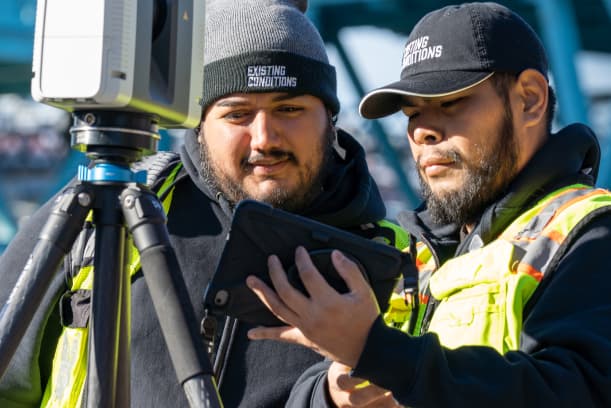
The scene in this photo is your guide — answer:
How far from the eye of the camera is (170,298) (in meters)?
1.60

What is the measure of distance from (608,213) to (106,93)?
901 millimetres

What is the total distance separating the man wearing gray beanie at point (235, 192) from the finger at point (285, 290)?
69 cm

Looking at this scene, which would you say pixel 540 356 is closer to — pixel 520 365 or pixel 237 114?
pixel 520 365

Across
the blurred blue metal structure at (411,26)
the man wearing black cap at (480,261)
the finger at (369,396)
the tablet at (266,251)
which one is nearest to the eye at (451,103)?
the man wearing black cap at (480,261)

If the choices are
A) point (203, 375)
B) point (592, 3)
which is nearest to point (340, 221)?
point (203, 375)

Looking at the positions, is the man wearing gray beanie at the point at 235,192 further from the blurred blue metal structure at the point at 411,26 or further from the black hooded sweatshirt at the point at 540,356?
the blurred blue metal structure at the point at 411,26

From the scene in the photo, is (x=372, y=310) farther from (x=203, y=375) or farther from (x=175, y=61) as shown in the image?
(x=175, y=61)

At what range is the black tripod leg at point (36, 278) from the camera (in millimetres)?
1617

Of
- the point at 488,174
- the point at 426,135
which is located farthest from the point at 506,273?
the point at 426,135

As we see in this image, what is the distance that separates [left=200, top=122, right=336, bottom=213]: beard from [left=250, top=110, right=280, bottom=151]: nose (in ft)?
0.06

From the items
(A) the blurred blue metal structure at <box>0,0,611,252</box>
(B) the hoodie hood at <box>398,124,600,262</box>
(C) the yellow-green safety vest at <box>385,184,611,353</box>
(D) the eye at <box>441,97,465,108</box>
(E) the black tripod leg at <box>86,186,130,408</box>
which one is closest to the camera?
(E) the black tripod leg at <box>86,186,130,408</box>

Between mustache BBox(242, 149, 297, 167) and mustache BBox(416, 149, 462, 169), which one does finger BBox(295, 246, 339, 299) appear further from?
mustache BBox(242, 149, 297, 167)

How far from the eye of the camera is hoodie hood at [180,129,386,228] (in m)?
2.59

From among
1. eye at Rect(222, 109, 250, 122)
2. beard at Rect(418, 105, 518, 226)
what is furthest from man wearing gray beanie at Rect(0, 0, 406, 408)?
beard at Rect(418, 105, 518, 226)
